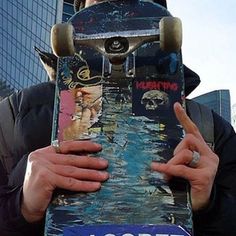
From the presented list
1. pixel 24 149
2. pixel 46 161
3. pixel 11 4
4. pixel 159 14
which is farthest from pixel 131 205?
pixel 11 4

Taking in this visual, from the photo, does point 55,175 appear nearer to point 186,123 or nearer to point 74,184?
point 74,184

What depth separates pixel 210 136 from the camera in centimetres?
195

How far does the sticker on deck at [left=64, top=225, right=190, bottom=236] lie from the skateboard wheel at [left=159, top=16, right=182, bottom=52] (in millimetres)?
636

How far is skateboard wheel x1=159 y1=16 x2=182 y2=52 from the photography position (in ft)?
5.84

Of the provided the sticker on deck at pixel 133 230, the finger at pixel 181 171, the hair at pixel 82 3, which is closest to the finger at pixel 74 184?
the sticker on deck at pixel 133 230

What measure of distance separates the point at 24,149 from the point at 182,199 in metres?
0.63

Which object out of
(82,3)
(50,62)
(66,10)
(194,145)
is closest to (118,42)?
(50,62)

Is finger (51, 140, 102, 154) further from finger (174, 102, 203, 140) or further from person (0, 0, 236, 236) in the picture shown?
finger (174, 102, 203, 140)

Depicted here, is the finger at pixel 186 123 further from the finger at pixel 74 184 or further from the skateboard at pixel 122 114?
the finger at pixel 74 184

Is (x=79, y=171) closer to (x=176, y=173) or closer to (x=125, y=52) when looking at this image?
(x=176, y=173)

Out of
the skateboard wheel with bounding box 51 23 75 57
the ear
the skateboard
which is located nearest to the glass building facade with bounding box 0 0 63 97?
the ear

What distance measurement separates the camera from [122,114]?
195 cm

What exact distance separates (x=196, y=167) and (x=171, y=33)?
0.48 meters

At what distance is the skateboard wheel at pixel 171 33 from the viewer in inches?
70.1
